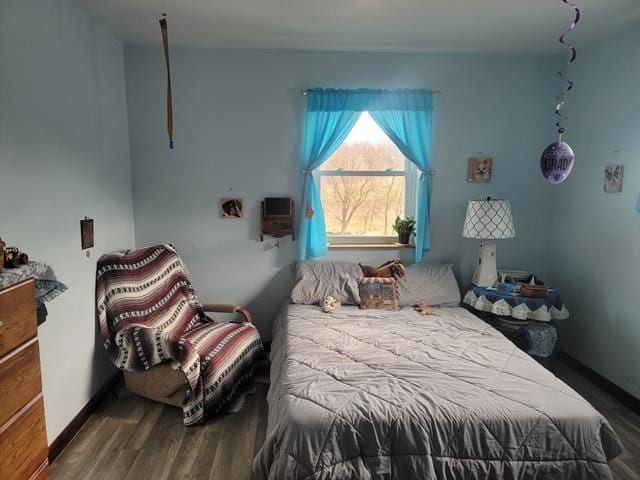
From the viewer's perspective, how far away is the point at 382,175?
11.3ft

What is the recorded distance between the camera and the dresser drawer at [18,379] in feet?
4.31

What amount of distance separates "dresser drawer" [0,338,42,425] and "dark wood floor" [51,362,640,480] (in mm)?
854

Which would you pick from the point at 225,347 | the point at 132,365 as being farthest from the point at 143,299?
the point at 225,347

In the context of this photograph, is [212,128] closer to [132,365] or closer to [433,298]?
[132,365]

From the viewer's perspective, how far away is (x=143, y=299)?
8.73 ft

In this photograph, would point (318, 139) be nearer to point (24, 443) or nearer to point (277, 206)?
point (277, 206)

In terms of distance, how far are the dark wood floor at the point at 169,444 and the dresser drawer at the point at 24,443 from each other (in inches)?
25.2

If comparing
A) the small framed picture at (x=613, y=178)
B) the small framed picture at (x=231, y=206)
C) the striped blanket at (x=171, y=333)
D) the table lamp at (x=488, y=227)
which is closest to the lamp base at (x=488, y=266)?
the table lamp at (x=488, y=227)

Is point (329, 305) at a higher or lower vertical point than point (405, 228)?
lower

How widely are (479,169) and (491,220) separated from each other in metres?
0.58

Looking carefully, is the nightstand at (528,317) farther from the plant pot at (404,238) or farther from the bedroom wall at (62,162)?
the bedroom wall at (62,162)

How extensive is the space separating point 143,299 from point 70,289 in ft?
1.46

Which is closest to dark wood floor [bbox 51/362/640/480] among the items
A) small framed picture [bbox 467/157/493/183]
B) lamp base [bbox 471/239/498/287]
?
lamp base [bbox 471/239/498/287]

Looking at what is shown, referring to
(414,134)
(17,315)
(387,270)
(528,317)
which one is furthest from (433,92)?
(17,315)
